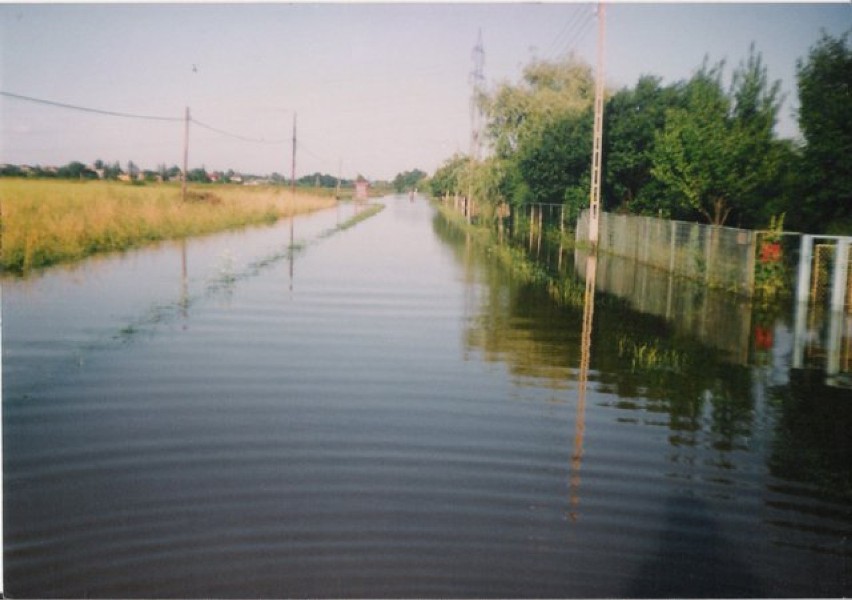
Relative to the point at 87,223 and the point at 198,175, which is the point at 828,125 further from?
the point at 198,175

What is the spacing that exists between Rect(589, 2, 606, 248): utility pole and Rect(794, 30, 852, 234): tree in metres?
8.77

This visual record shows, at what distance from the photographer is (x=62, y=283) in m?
17.0

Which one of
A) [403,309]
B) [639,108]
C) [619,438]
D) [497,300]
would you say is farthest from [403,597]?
[639,108]

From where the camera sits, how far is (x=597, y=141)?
2845cm

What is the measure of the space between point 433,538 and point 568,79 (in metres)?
51.8

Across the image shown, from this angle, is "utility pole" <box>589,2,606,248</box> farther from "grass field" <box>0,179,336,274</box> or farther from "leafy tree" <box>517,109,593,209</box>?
"grass field" <box>0,179,336,274</box>

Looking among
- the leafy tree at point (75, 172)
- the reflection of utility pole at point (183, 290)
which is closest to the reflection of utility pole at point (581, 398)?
the reflection of utility pole at point (183, 290)

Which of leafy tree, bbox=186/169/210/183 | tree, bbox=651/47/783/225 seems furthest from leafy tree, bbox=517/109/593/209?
leafy tree, bbox=186/169/210/183

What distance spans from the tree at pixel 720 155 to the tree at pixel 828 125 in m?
3.16

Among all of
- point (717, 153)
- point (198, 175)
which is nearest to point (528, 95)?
point (717, 153)

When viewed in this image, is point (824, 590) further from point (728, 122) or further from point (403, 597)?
point (728, 122)

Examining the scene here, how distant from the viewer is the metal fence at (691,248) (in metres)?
18.0

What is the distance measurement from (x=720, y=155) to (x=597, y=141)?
6.10 metres

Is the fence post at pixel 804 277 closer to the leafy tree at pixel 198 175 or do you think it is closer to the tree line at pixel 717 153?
the tree line at pixel 717 153
